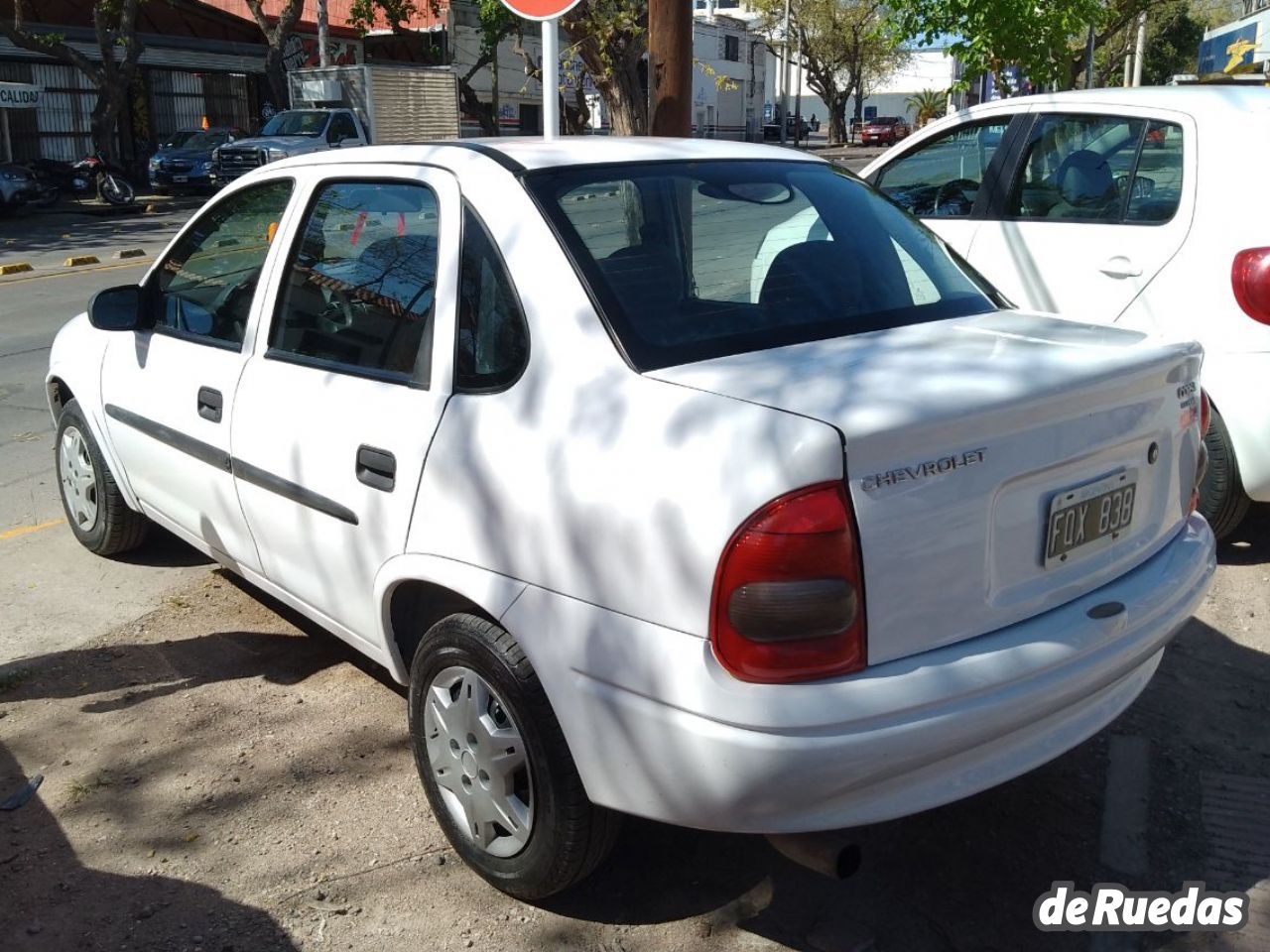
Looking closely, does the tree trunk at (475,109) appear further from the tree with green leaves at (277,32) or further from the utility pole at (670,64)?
the utility pole at (670,64)

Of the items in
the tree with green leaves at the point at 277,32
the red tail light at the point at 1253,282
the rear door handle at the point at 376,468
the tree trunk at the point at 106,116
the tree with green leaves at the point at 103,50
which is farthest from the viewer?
the tree with green leaves at the point at 277,32

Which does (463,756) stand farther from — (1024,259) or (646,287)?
(1024,259)

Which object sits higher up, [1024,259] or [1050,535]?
[1024,259]

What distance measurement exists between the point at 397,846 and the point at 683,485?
4.89 feet

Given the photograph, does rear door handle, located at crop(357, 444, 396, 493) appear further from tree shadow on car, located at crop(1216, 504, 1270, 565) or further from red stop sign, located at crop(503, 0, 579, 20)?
tree shadow on car, located at crop(1216, 504, 1270, 565)

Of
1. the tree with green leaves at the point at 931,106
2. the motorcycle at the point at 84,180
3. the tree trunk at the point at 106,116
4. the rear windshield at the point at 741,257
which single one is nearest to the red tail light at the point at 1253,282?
the rear windshield at the point at 741,257

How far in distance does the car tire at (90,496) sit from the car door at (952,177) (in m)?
3.76

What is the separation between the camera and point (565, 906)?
9.90ft

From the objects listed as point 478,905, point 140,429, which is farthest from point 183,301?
point 478,905

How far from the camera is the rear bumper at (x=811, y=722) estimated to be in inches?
93.0

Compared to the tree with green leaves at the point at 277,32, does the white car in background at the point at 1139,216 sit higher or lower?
lower

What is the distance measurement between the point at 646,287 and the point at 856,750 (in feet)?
4.09

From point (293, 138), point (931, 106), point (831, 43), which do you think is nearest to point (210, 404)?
point (293, 138)

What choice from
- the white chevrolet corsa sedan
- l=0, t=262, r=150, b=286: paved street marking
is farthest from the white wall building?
the white chevrolet corsa sedan
